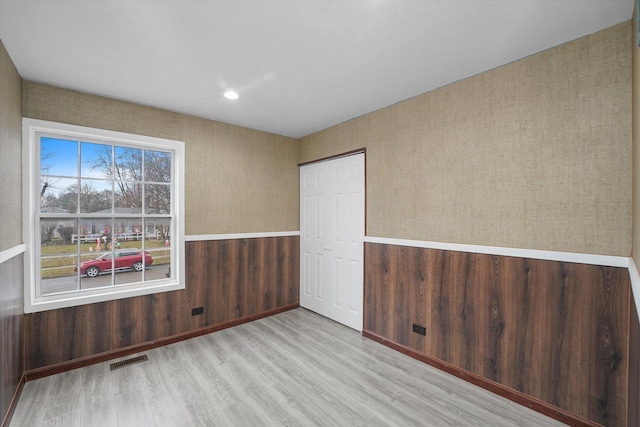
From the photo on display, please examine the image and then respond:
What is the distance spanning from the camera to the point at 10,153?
2.01m

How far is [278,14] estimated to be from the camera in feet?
5.23

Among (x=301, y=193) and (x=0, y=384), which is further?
(x=301, y=193)

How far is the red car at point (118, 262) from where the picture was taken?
2.67 meters

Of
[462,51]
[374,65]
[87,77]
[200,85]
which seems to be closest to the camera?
[462,51]

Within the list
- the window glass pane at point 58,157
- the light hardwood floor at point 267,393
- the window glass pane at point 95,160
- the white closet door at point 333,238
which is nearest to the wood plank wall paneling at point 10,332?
the light hardwood floor at point 267,393

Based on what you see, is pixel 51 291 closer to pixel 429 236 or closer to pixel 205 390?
pixel 205 390

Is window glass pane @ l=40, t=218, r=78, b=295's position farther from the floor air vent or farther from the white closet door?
the white closet door

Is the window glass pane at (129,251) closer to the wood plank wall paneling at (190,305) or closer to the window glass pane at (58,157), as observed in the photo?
the wood plank wall paneling at (190,305)

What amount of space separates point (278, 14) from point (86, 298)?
2887mm

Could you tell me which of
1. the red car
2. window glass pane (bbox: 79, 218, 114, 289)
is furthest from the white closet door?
window glass pane (bbox: 79, 218, 114, 289)

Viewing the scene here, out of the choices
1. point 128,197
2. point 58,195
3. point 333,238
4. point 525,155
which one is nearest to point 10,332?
point 58,195

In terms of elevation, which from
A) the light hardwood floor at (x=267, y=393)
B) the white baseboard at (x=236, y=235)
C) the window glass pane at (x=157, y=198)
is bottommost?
the light hardwood floor at (x=267, y=393)

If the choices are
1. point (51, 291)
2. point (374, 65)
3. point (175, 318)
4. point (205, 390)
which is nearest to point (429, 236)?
point (374, 65)

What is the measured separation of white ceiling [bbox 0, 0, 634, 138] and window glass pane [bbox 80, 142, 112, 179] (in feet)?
1.69
